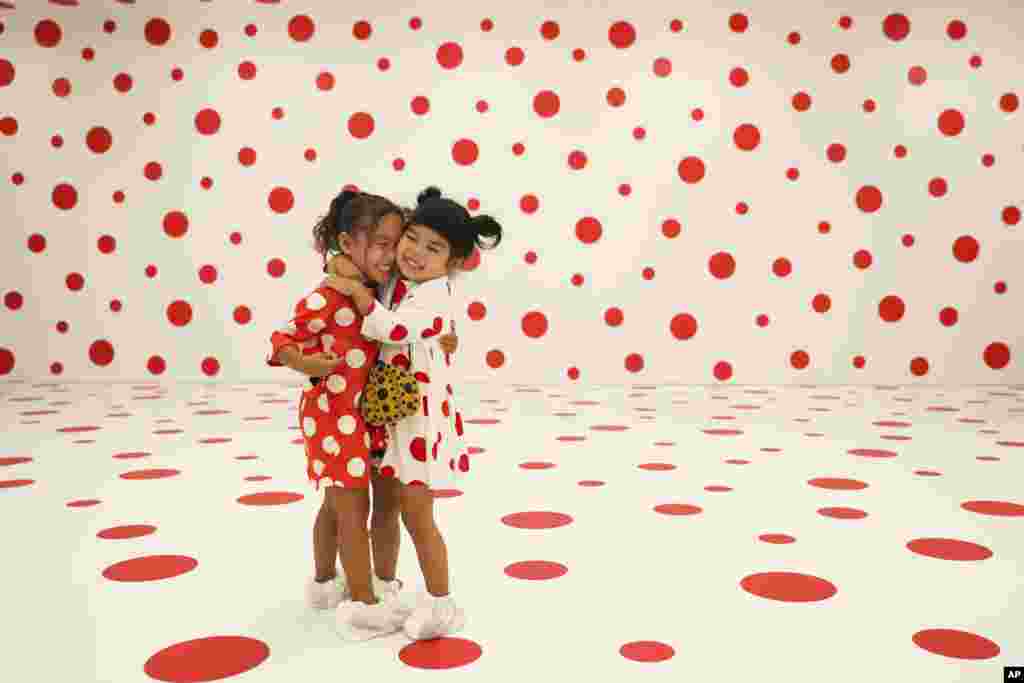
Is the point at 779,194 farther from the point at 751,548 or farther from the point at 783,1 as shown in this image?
the point at 751,548

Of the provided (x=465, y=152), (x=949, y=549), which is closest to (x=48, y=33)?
(x=465, y=152)

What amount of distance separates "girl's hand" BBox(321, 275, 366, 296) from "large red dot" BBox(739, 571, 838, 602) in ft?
2.89

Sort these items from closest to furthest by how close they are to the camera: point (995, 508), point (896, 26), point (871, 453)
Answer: point (995, 508) < point (871, 453) < point (896, 26)

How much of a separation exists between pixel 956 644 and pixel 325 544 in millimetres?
1007

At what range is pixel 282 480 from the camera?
2.26 meters

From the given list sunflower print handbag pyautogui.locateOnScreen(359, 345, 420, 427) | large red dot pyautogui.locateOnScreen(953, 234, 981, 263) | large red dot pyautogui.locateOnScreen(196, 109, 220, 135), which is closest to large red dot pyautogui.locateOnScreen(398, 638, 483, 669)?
sunflower print handbag pyautogui.locateOnScreen(359, 345, 420, 427)

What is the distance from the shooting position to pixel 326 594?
1.30 m

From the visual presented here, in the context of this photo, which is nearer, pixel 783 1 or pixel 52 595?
pixel 52 595

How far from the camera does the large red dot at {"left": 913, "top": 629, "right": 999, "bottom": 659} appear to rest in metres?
1.12

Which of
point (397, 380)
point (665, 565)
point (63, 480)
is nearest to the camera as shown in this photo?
point (397, 380)

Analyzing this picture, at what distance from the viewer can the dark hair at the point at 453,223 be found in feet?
3.97

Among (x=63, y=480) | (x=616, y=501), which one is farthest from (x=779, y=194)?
(x=63, y=480)

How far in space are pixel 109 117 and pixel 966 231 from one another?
5.64m

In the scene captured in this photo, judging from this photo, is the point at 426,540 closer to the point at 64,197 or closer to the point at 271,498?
the point at 271,498
